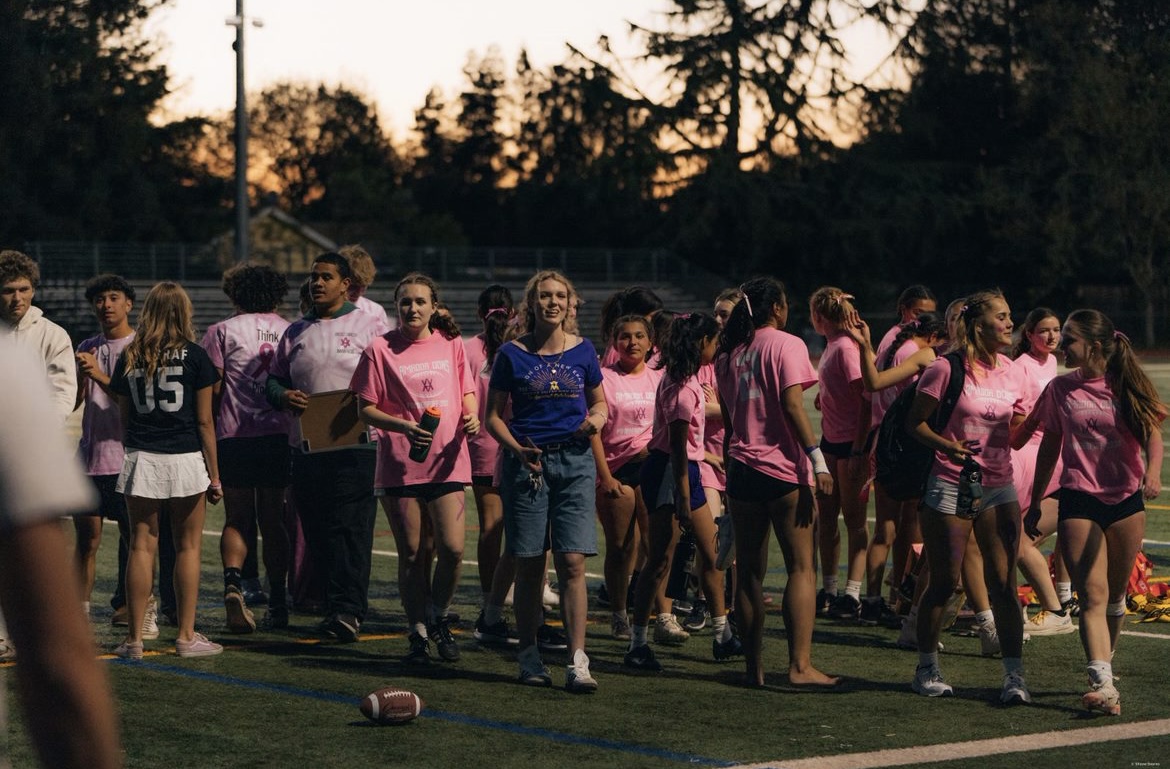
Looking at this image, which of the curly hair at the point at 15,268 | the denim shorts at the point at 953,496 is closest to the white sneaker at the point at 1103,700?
the denim shorts at the point at 953,496

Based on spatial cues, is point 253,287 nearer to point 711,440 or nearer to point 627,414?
point 627,414

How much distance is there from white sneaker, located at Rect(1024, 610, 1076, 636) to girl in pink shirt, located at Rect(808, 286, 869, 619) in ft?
3.14

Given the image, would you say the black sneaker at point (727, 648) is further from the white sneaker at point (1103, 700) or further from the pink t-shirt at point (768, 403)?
the white sneaker at point (1103, 700)

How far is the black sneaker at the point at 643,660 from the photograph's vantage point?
8.04 metres

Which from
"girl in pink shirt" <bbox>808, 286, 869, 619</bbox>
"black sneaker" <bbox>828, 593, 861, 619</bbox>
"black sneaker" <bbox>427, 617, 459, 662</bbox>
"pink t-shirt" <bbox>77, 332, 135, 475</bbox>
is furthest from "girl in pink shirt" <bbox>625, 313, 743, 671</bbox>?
"pink t-shirt" <bbox>77, 332, 135, 475</bbox>

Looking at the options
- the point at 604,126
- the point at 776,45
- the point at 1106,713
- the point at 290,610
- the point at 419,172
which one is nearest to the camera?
the point at 1106,713

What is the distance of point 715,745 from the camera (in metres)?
6.43

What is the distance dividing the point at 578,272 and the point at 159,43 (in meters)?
19.3

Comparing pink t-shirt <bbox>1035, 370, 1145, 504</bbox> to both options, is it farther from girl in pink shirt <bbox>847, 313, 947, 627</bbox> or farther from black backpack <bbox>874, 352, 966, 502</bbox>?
girl in pink shirt <bbox>847, 313, 947, 627</bbox>

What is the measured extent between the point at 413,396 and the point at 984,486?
2.59 metres

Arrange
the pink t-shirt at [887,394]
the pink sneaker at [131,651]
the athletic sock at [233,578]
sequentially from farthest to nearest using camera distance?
the pink t-shirt at [887,394] → the athletic sock at [233,578] → the pink sneaker at [131,651]

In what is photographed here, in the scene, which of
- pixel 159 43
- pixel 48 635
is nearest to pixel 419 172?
pixel 159 43

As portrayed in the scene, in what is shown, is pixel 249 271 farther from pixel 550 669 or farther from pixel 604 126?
pixel 604 126

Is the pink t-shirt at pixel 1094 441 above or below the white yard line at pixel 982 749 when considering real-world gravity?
above
